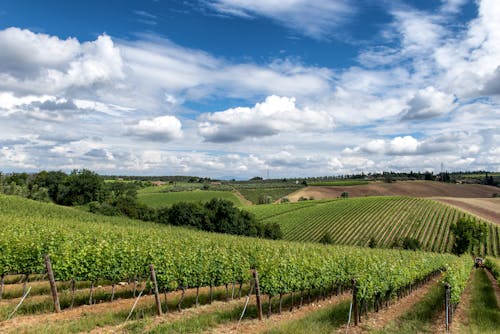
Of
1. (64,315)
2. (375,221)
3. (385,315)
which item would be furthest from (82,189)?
(385,315)

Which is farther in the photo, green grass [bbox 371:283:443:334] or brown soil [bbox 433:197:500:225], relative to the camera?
brown soil [bbox 433:197:500:225]

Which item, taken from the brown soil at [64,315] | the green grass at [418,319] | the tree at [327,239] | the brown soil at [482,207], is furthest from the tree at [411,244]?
the brown soil at [64,315]

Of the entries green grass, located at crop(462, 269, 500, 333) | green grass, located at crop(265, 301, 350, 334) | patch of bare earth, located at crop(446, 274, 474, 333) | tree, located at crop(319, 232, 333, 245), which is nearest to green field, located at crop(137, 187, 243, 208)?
tree, located at crop(319, 232, 333, 245)

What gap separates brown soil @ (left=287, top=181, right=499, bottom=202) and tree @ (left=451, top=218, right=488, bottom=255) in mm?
43978

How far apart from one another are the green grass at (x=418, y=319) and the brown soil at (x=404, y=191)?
9389 centimetres

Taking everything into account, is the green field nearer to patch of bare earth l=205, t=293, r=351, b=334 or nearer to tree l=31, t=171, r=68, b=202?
tree l=31, t=171, r=68, b=202

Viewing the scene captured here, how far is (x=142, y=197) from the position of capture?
113000 mm

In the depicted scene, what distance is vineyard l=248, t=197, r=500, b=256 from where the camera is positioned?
6419 cm

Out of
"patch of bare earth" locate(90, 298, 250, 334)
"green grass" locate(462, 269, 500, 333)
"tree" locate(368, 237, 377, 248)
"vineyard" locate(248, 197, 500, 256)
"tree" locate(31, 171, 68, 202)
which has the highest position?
"tree" locate(31, 171, 68, 202)

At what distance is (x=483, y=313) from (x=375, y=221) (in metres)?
60.2

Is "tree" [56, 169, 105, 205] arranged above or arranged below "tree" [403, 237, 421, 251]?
above

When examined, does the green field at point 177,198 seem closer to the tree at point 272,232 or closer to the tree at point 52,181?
the tree at point 52,181

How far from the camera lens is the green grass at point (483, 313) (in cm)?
1435

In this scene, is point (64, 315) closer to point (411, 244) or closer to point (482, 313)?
point (482, 313)
